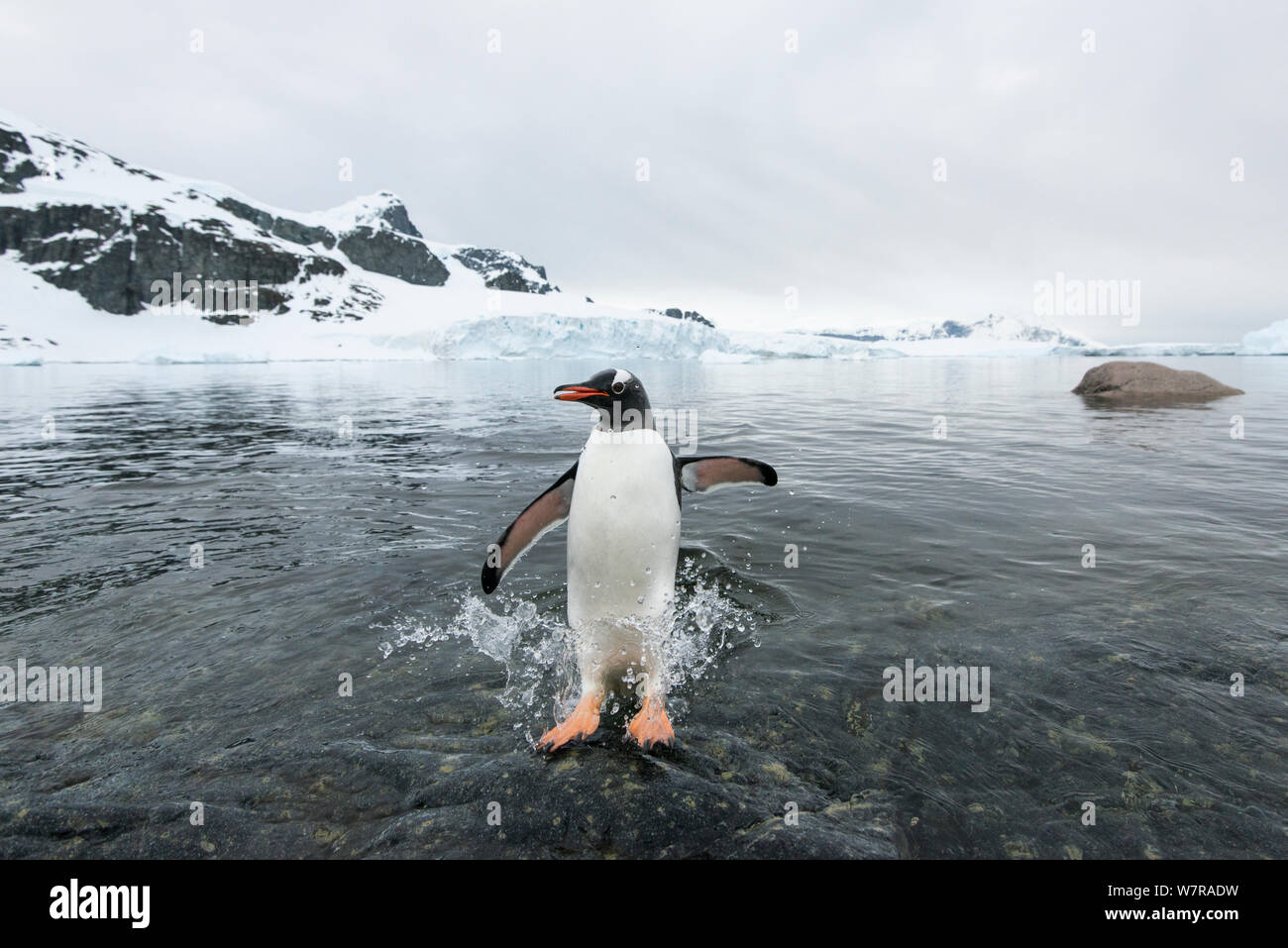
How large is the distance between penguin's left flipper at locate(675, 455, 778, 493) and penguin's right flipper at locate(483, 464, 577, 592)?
0.77m

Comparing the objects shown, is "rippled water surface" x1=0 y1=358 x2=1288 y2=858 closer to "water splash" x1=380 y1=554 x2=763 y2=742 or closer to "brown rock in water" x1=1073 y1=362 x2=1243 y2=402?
"water splash" x1=380 y1=554 x2=763 y2=742

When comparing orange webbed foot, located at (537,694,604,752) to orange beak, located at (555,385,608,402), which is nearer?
orange webbed foot, located at (537,694,604,752)

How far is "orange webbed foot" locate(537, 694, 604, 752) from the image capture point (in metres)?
3.14

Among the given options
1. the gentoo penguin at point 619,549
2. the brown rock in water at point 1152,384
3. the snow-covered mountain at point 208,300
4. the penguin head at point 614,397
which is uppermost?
the snow-covered mountain at point 208,300

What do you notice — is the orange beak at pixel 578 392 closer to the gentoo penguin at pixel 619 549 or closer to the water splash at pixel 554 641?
the gentoo penguin at pixel 619 549

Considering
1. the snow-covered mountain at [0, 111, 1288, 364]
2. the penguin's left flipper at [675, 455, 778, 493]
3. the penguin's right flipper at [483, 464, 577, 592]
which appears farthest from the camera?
the snow-covered mountain at [0, 111, 1288, 364]

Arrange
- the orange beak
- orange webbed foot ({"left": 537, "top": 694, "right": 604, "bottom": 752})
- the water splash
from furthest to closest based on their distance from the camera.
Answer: the water splash, the orange beak, orange webbed foot ({"left": 537, "top": 694, "right": 604, "bottom": 752})

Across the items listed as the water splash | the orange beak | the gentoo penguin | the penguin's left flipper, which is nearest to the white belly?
the gentoo penguin

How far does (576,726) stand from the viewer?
3.27m

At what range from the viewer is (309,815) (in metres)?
2.63

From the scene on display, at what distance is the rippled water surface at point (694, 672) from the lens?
2576 millimetres

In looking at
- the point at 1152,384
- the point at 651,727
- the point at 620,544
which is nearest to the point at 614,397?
the point at 620,544

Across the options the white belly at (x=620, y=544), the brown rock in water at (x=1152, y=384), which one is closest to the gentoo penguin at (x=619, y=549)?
the white belly at (x=620, y=544)
